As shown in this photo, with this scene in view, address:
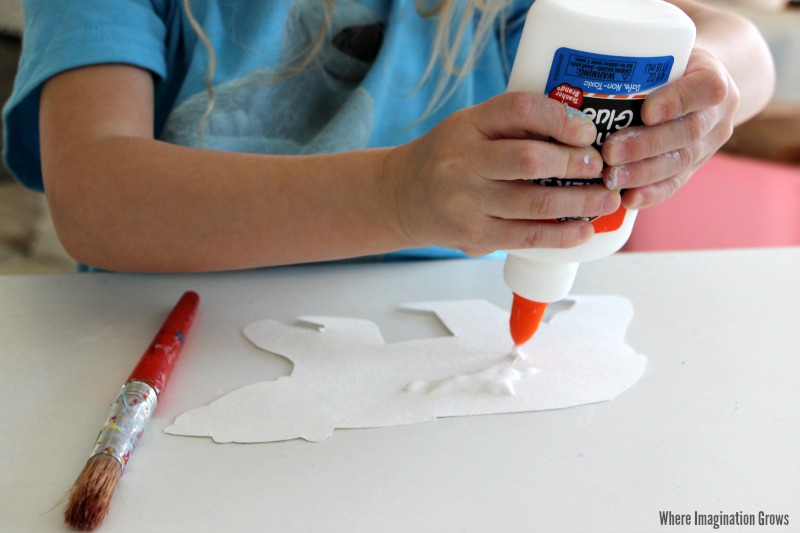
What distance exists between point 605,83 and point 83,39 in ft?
1.26

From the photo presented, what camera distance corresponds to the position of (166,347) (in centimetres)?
49

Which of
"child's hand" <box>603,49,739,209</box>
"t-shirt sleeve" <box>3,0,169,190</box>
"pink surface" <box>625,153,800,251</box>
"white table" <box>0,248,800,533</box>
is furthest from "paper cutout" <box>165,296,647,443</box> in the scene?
"pink surface" <box>625,153,800,251</box>

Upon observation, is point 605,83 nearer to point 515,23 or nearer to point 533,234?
point 533,234

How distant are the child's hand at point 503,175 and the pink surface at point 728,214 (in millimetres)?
1020

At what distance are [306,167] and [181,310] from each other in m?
0.14

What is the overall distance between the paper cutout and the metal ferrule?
2 centimetres

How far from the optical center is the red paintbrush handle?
0.45 meters

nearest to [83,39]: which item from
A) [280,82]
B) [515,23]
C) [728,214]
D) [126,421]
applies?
[280,82]

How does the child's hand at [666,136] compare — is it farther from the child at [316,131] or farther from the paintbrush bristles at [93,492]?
the paintbrush bristles at [93,492]

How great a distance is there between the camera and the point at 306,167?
0.51 metres

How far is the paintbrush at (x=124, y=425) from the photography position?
357mm

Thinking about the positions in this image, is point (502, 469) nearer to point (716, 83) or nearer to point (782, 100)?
point (716, 83)

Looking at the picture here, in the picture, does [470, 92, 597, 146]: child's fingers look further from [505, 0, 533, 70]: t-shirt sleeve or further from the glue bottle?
[505, 0, 533, 70]: t-shirt sleeve

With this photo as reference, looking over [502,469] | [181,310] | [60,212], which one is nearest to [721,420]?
[502,469]
